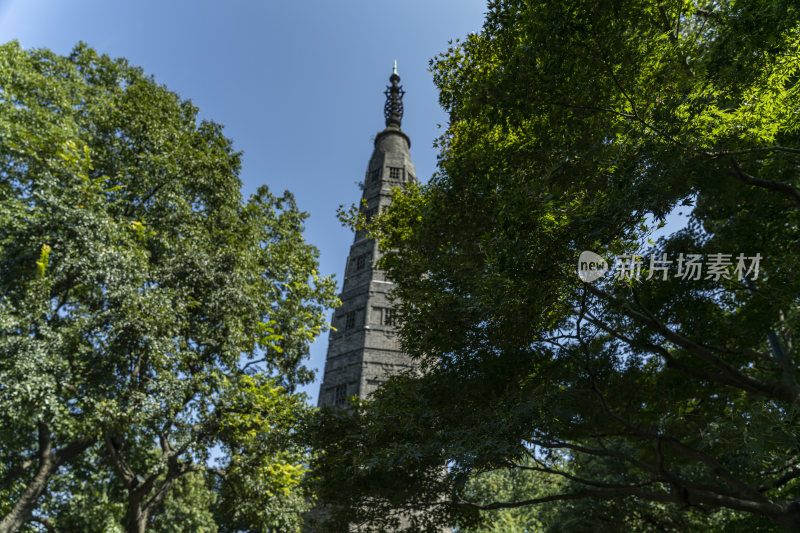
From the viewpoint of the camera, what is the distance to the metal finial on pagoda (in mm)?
47188

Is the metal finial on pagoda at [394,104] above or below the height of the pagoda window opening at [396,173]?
above

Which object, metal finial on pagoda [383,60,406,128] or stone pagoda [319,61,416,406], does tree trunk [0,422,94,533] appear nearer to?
stone pagoda [319,61,416,406]

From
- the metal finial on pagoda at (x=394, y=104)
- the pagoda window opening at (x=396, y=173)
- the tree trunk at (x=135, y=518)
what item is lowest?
the tree trunk at (x=135, y=518)

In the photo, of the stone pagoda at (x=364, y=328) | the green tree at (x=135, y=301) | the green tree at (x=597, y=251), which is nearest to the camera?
the green tree at (x=597, y=251)

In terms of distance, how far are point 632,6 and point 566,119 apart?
1.92m

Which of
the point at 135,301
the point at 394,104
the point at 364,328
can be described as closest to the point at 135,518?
the point at 135,301

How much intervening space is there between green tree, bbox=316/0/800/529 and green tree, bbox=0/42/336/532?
4.34 metres

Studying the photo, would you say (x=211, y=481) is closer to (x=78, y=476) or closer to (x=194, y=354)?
(x=194, y=354)

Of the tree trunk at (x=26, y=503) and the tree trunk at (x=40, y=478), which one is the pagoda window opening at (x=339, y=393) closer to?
the tree trunk at (x=40, y=478)

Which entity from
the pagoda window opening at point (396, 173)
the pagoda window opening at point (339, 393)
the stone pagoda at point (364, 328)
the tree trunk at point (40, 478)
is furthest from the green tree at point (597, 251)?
the pagoda window opening at point (396, 173)

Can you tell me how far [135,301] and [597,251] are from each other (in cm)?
1176

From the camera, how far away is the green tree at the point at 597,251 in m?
6.99

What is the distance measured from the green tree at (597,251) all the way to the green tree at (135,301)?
4.34 meters

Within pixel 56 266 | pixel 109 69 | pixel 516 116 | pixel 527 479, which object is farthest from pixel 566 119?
pixel 527 479
